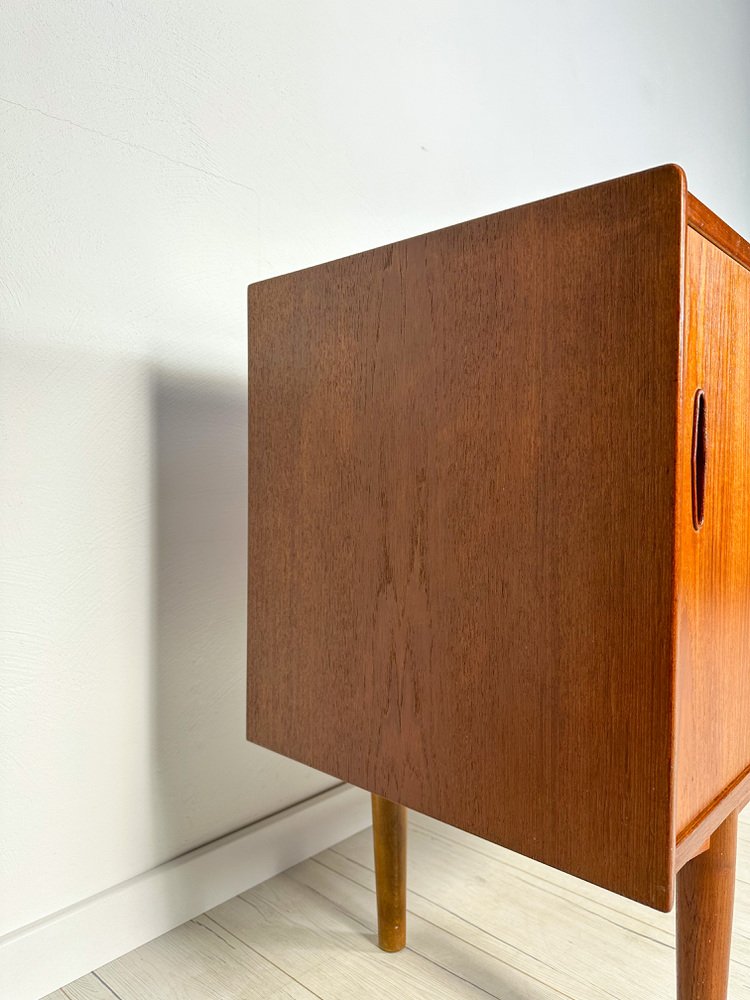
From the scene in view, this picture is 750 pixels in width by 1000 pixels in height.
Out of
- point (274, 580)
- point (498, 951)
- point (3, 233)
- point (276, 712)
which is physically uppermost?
point (3, 233)

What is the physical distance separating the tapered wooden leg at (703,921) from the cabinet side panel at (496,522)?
0.16 meters

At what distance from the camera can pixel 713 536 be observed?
558 mm

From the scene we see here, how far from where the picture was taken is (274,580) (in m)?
0.74

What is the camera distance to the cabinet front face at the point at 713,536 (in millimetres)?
509

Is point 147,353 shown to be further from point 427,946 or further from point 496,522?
point 427,946

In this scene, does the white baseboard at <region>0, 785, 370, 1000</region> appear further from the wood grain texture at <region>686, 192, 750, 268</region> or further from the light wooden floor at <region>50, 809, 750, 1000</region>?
the wood grain texture at <region>686, 192, 750, 268</region>

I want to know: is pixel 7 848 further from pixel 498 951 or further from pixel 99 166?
pixel 99 166

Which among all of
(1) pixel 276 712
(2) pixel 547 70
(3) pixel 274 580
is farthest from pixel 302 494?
(2) pixel 547 70

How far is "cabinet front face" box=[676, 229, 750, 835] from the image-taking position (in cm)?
51

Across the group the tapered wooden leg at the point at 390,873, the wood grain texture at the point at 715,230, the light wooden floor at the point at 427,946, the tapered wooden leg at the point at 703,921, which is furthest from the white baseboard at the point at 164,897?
the wood grain texture at the point at 715,230

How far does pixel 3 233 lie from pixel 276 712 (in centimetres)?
51

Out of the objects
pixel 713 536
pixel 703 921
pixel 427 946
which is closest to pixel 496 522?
pixel 713 536

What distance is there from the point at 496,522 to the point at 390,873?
17.6 inches

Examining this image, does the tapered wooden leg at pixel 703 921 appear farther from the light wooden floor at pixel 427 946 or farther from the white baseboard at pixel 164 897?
the white baseboard at pixel 164 897
